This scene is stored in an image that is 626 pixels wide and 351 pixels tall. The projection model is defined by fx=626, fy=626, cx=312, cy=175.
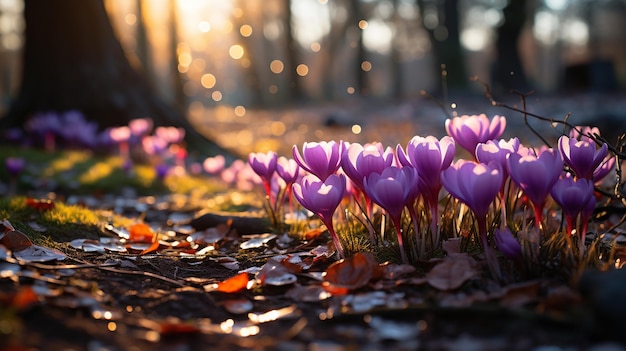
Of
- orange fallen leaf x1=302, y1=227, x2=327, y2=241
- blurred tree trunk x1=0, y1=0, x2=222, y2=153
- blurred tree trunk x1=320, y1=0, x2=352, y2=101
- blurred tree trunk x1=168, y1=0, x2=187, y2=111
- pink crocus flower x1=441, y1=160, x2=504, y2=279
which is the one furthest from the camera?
blurred tree trunk x1=320, y1=0, x2=352, y2=101

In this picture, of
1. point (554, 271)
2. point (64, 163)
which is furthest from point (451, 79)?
point (554, 271)

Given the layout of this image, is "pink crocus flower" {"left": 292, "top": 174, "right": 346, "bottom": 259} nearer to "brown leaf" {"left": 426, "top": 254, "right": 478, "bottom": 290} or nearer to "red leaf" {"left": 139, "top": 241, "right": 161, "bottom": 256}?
"brown leaf" {"left": 426, "top": 254, "right": 478, "bottom": 290}

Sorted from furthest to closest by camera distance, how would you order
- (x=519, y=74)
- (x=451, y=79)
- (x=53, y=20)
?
1. (x=451, y=79)
2. (x=519, y=74)
3. (x=53, y=20)

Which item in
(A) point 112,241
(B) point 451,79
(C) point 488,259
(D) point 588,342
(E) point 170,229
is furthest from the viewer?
(B) point 451,79

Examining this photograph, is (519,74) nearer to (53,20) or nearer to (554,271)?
(53,20)

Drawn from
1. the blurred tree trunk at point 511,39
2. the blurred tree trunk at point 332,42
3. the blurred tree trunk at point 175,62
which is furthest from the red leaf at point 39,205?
the blurred tree trunk at point 332,42

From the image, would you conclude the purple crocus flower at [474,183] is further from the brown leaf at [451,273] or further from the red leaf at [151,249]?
the red leaf at [151,249]

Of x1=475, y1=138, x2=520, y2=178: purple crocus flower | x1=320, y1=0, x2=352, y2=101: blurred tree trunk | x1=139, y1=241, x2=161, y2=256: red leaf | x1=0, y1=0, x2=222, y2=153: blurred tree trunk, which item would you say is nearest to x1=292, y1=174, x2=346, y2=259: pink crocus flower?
x1=475, y1=138, x2=520, y2=178: purple crocus flower

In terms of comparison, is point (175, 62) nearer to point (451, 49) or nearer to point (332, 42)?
point (451, 49)
